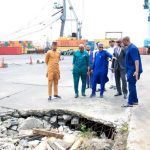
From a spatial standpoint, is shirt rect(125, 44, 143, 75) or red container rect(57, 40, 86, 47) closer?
shirt rect(125, 44, 143, 75)

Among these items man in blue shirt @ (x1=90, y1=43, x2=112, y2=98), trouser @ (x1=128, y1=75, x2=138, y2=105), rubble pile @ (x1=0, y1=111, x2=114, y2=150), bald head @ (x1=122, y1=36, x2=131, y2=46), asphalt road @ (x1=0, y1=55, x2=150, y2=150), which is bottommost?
rubble pile @ (x1=0, y1=111, x2=114, y2=150)

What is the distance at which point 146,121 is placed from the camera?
846cm

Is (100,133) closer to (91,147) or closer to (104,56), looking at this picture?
(91,147)

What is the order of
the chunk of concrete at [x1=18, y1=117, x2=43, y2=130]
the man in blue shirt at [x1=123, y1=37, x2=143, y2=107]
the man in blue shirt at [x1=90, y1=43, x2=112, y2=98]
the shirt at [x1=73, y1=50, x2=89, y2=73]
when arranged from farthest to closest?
the shirt at [x1=73, y1=50, x2=89, y2=73] → the man in blue shirt at [x1=90, y1=43, x2=112, y2=98] → the man in blue shirt at [x1=123, y1=37, x2=143, y2=107] → the chunk of concrete at [x1=18, y1=117, x2=43, y2=130]

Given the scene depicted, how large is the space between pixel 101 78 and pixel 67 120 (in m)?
2.53

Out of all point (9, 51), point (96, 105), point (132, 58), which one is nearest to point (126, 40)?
point (132, 58)

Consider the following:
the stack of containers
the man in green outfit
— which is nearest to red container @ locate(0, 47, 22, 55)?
the stack of containers

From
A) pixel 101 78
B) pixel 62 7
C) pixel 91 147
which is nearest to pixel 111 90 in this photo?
pixel 101 78

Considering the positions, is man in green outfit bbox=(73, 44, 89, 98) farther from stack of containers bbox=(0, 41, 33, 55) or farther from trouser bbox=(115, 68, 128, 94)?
stack of containers bbox=(0, 41, 33, 55)

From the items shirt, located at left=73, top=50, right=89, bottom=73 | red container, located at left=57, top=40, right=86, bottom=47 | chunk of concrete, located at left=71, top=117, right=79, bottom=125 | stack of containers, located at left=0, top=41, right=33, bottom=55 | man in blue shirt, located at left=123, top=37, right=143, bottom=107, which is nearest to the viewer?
chunk of concrete, located at left=71, top=117, right=79, bottom=125

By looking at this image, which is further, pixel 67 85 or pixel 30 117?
pixel 67 85

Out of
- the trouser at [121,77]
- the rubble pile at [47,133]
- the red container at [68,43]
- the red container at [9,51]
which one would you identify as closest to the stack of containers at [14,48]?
the red container at [9,51]

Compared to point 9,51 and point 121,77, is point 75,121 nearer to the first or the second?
point 121,77

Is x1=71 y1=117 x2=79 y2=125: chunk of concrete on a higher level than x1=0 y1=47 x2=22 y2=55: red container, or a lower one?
lower
